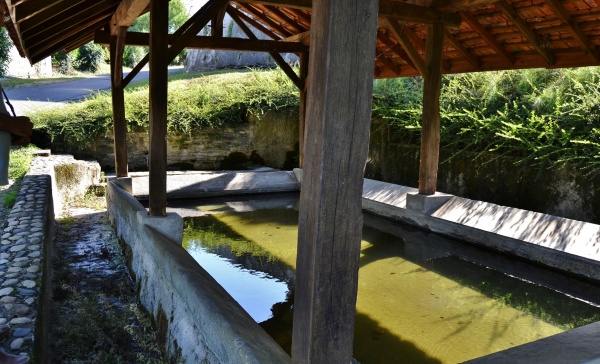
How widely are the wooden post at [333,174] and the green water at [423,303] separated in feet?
5.54

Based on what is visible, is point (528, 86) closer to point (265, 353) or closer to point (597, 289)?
point (597, 289)

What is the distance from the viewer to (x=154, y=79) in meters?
4.55

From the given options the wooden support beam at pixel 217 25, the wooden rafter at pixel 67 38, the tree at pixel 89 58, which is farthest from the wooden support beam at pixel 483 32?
the tree at pixel 89 58

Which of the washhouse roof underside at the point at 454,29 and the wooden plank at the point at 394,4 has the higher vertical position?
the wooden plank at the point at 394,4

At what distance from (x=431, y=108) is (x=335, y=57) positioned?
488 centimetres

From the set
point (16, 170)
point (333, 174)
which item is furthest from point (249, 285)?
point (16, 170)

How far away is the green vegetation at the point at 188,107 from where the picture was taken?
9891mm

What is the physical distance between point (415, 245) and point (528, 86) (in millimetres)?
3923

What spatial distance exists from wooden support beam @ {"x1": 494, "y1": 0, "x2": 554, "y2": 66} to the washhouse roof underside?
10 millimetres

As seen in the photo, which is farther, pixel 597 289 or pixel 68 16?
pixel 68 16

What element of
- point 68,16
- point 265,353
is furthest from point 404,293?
point 68,16

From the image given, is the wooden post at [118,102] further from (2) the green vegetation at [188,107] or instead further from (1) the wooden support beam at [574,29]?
(1) the wooden support beam at [574,29]

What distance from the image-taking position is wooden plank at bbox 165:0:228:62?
4.68 m

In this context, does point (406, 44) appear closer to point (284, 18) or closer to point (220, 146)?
point (284, 18)
